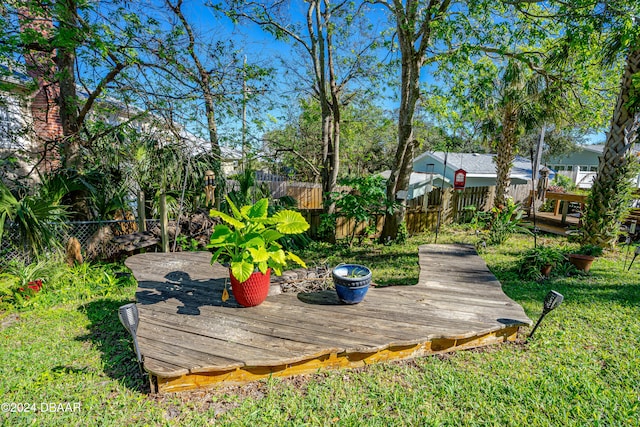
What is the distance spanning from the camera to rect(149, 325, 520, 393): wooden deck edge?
7.50 ft

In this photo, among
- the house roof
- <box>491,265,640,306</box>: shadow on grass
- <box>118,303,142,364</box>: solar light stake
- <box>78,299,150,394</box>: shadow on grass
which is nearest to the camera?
<box>118,303,142,364</box>: solar light stake

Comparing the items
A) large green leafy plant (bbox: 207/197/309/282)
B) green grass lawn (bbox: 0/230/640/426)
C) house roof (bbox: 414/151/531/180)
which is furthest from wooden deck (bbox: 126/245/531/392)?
house roof (bbox: 414/151/531/180)

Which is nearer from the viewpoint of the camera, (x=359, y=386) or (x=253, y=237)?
(x=359, y=386)

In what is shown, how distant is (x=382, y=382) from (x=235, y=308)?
156 cm

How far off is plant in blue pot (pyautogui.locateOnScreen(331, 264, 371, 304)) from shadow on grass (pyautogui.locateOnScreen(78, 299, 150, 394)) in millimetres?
1865

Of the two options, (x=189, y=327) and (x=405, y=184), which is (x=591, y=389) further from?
(x=405, y=184)

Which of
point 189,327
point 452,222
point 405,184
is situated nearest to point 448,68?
point 405,184

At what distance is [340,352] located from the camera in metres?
2.48

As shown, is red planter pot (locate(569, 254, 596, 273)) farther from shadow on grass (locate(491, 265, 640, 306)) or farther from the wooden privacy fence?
the wooden privacy fence

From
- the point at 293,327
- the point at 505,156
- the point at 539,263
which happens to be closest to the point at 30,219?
the point at 293,327

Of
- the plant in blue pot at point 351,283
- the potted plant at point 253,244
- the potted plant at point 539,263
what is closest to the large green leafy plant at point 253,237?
the potted plant at point 253,244

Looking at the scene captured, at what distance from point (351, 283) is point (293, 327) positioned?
72cm

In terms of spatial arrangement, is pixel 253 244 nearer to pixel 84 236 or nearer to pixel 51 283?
pixel 51 283

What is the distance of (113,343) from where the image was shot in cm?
304
